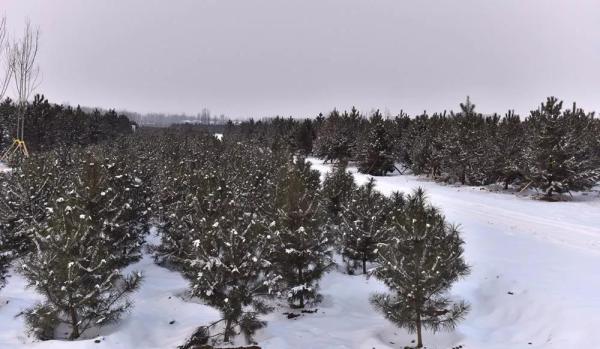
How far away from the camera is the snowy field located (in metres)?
9.97

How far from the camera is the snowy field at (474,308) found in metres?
9.97

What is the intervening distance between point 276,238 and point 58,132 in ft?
148

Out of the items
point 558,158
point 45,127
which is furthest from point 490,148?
point 45,127

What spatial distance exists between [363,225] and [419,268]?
5833 mm

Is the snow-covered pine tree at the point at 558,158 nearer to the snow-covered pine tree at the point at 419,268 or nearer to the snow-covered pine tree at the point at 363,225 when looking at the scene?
the snow-covered pine tree at the point at 363,225

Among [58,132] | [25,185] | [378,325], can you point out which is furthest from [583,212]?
[58,132]

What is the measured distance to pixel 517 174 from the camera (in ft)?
90.7

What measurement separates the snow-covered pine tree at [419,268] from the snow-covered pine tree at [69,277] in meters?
6.21

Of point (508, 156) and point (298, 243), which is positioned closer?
point (298, 243)

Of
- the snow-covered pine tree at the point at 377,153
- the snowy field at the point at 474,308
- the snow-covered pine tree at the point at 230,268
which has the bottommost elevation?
the snowy field at the point at 474,308

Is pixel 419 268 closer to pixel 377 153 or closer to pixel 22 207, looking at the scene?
pixel 22 207

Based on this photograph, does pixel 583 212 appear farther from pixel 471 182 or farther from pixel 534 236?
pixel 471 182

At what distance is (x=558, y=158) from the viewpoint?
76.5ft

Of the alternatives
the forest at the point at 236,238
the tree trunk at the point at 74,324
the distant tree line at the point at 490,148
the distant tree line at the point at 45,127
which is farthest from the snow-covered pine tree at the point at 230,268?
the distant tree line at the point at 45,127
